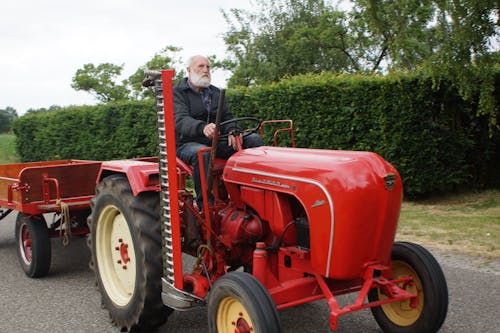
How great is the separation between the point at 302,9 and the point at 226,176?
68.3ft

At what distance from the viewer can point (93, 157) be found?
1559 cm

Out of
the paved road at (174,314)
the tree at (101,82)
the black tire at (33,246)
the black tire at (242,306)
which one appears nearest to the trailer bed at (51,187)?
the black tire at (33,246)

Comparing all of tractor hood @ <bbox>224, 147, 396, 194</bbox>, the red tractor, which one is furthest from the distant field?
tractor hood @ <bbox>224, 147, 396, 194</bbox>

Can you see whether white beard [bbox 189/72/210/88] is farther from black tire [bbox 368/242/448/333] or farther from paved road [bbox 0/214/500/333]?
black tire [bbox 368/242/448/333]

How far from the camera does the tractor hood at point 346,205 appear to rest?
9.96ft

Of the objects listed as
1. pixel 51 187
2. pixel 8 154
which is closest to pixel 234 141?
pixel 51 187

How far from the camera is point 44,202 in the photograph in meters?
5.41

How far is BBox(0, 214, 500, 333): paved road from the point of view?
3.97 m

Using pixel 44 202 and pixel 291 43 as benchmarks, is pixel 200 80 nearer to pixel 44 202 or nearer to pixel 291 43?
pixel 44 202

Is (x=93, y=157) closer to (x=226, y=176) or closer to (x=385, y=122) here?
(x=385, y=122)

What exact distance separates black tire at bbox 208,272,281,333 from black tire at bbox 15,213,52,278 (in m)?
2.69

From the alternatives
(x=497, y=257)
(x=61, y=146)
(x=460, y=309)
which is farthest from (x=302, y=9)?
(x=460, y=309)

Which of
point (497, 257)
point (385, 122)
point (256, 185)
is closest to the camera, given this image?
point (256, 185)

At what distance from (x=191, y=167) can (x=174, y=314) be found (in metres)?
1.11
